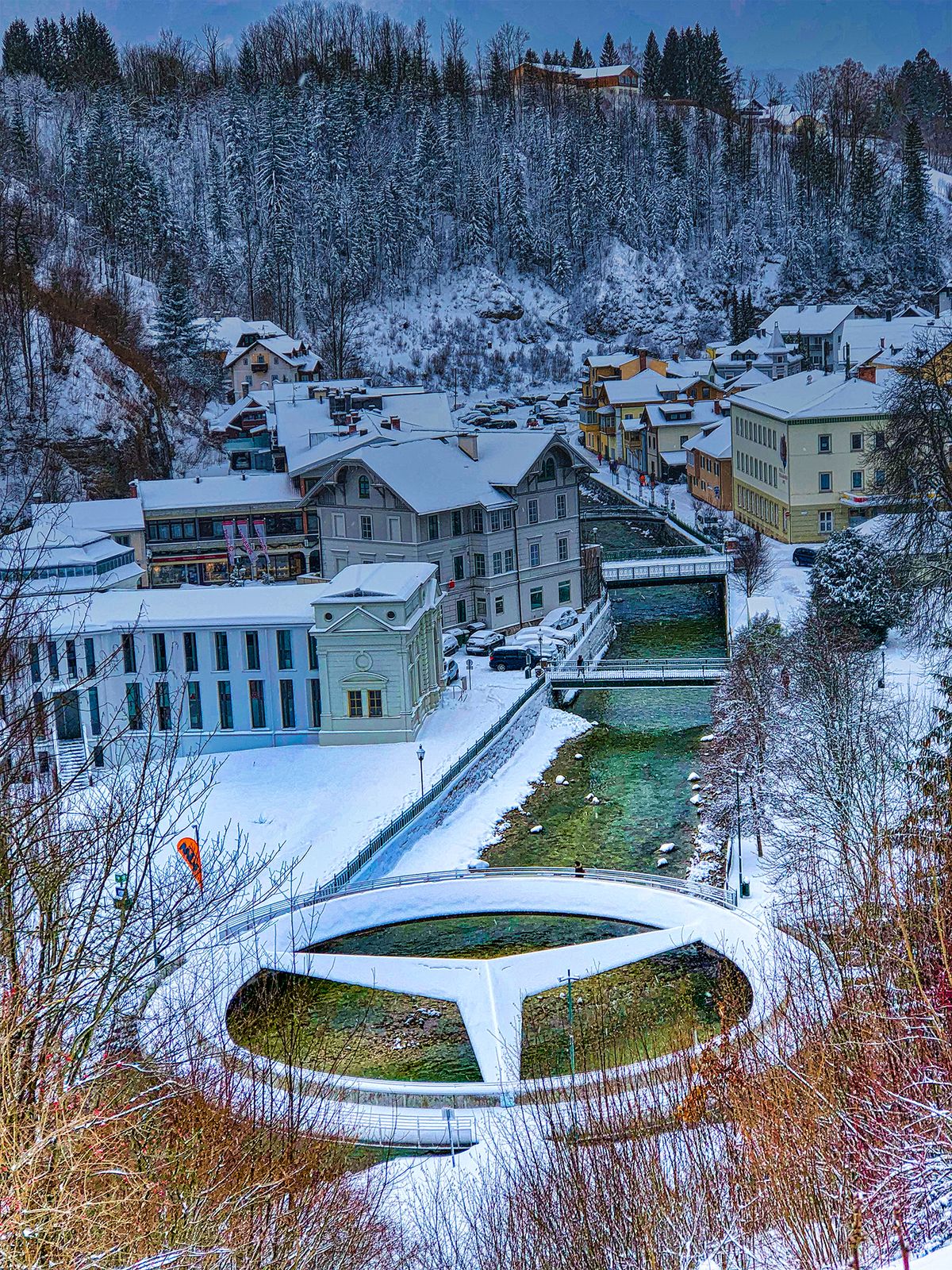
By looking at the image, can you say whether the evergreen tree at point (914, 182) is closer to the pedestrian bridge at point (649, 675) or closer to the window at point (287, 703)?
the pedestrian bridge at point (649, 675)

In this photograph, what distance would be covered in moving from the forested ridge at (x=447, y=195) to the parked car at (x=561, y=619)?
47.0 meters

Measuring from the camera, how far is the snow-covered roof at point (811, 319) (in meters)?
80.1

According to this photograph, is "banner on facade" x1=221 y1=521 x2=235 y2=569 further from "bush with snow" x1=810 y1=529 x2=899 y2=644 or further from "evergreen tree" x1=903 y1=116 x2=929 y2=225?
"evergreen tree" x1=903 y1=116 x2=929 y2=225

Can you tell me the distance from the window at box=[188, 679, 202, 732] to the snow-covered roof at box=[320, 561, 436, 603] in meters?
3.47

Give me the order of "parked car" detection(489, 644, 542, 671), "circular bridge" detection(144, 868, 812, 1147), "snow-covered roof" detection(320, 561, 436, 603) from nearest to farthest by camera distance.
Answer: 1. "circular bridge" detection(144, 868, 812, 1147)
2. "snow-covered roof" detection(320, 561, 436, 603)
3. "parked car" detection(489, 644, 542, 671)

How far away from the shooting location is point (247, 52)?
118 metres

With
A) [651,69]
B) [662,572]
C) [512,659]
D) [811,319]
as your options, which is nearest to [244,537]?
[512,659]

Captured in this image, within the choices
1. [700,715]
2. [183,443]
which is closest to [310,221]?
[183,443]

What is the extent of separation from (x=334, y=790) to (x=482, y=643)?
11.6 metres

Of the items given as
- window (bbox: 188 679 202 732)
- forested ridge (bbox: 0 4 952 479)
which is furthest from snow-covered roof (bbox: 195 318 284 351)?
window (bbox: 188 679 202 732)

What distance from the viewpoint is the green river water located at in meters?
17.3

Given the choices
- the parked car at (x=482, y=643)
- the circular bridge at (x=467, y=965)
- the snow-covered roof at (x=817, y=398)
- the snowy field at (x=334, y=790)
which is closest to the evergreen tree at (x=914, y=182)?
the snow-covered roof at (x=817, y=398)

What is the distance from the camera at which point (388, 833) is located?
24375 millimetres

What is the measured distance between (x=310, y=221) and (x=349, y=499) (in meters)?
67.9
